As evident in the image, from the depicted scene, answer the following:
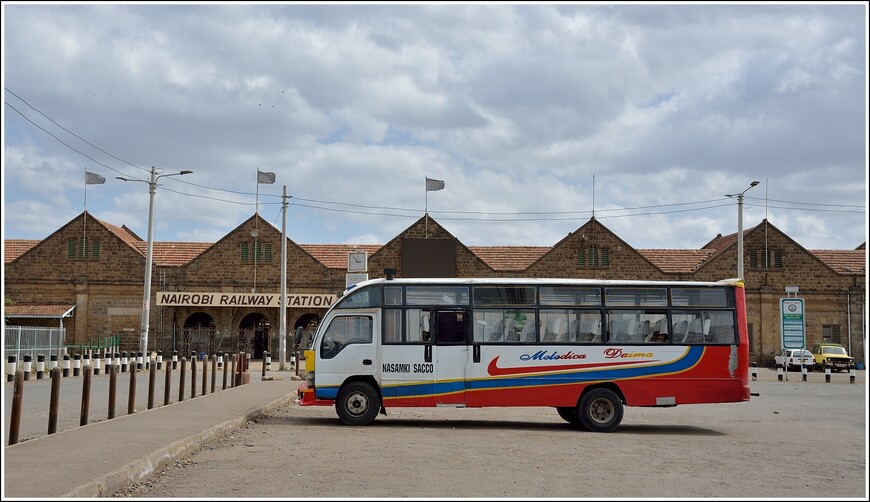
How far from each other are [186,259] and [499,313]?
1534 inches

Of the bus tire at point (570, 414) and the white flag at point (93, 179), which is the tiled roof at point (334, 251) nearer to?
the white flag at point (93, 179)

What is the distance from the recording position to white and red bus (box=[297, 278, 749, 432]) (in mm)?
15953

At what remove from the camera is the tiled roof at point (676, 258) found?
178 feet

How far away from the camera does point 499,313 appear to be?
639 inches

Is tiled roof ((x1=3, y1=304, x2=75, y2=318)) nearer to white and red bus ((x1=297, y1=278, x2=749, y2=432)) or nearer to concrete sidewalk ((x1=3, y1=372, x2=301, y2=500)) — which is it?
concrete sidewalk ((x1=3, y1=372, x2=301, y2=500))

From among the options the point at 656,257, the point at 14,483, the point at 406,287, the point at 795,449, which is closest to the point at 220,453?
the point at 14,483

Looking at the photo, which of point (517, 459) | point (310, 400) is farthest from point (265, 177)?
point (517, 459)

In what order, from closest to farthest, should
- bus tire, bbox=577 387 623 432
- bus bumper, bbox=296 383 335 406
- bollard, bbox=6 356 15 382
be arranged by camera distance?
1. bus tire, bbox=577 387 623 432
2. bus bumper, bbox=296 383 335 406
3. bollard, bbox=6 356 15 382

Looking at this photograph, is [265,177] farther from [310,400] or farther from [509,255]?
[310,400]

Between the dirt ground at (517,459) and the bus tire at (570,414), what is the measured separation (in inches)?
11.6

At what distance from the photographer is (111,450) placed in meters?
10.2

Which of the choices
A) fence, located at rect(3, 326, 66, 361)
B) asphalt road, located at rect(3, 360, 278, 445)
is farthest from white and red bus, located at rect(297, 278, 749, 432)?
fence, located at rect(3, 326, 66, 361)

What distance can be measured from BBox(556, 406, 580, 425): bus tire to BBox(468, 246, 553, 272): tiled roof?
3561 centimetres

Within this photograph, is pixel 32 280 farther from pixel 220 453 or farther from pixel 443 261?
pixel 220 453
